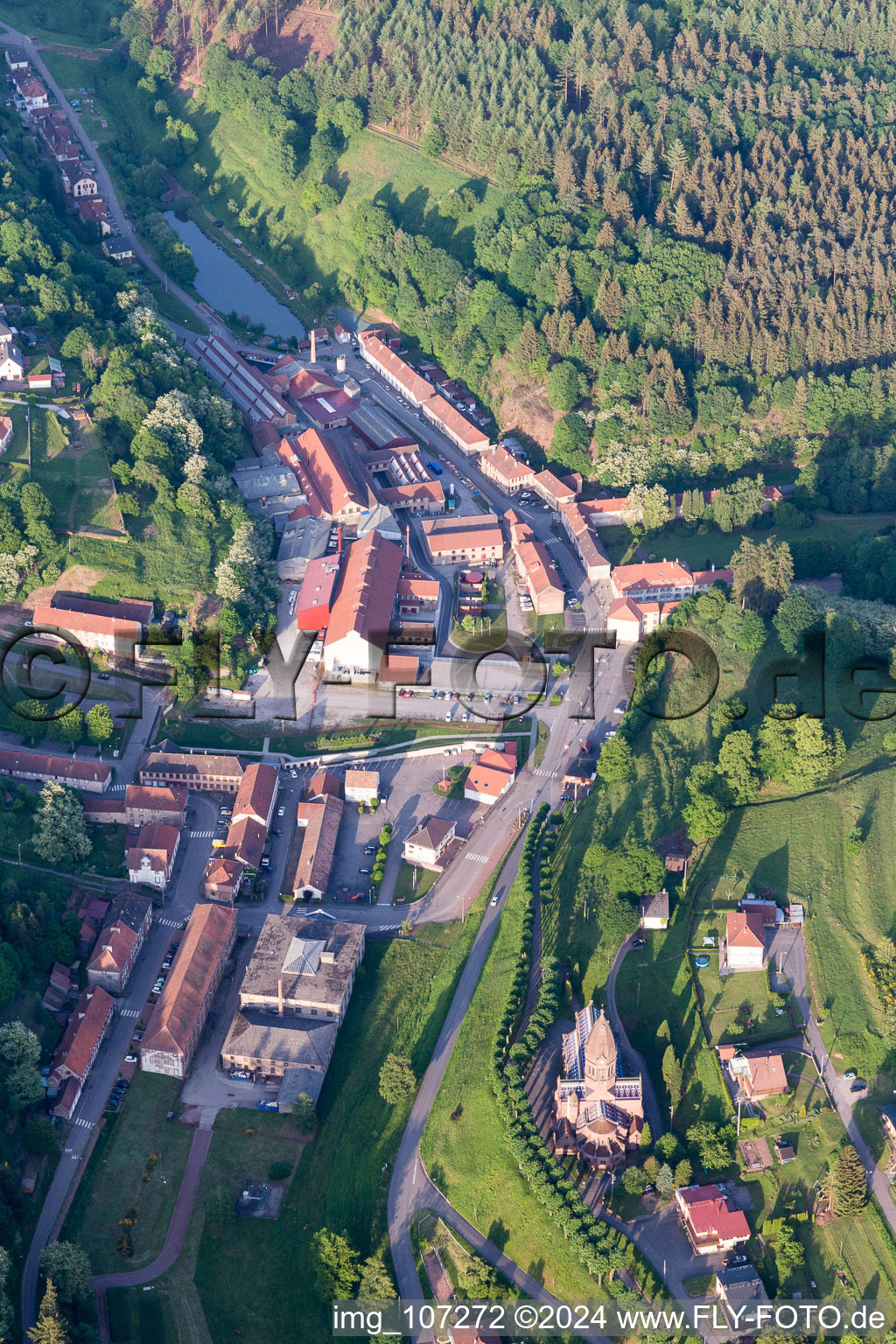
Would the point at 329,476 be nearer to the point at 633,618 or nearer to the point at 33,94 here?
the point at 633,618

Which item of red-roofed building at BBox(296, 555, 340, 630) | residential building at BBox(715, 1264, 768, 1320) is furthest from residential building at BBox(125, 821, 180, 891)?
residential building at BBox(715, 1264, 768, 1320)

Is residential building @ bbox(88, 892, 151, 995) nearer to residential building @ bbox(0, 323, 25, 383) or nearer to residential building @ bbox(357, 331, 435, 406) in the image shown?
residential building @ bbox(0, 323, 25, 383)

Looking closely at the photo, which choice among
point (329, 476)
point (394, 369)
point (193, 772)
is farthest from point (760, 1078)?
point (394, 369)

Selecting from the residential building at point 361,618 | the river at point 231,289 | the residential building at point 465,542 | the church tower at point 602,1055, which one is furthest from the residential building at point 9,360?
the church tower at point 602,1055

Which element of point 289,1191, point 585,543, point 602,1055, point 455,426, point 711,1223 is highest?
point 455,426

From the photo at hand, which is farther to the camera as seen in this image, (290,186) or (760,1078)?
(290,186)
